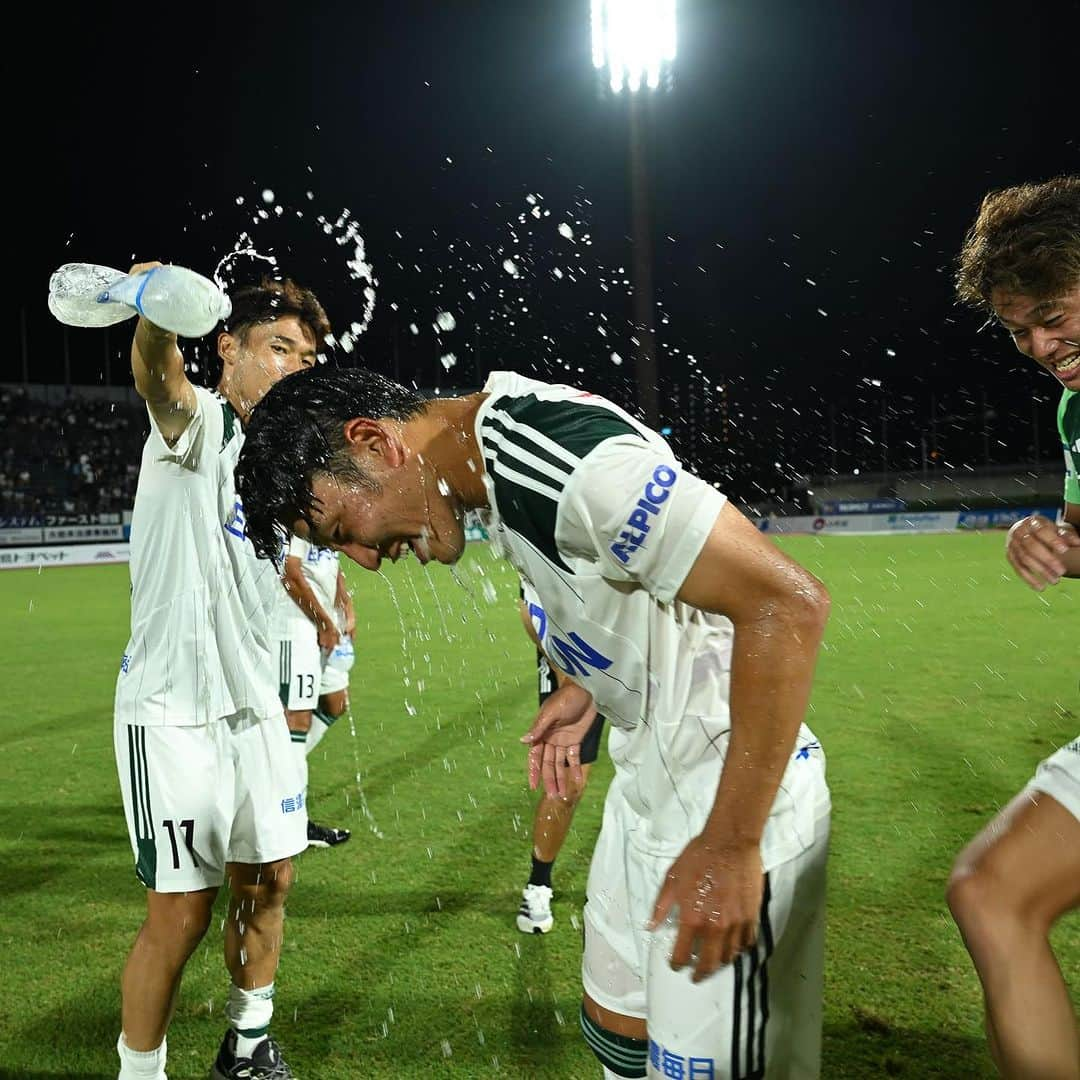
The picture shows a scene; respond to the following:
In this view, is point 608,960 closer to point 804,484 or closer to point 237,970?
point 237,970

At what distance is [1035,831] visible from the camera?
2020 mm

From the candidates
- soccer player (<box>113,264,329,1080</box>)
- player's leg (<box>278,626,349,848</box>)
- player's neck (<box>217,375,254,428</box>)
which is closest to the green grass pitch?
player's leg (<box>278,626,349,848</box>)

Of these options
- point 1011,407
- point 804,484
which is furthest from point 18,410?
point 1011,407

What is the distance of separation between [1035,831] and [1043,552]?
98 centimetres

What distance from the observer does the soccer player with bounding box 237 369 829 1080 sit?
1.50 metres

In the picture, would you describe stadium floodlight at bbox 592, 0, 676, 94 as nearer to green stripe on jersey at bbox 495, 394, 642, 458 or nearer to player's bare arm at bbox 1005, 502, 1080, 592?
player's bare arm at bbox 1005, 502, 1080, 592

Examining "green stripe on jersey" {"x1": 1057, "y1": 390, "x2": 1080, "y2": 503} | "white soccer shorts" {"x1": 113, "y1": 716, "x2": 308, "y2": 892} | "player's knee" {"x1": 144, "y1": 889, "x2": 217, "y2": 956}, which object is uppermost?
"green stripe on jersey" {"x1": 1057, "y1": 390, "x2": 1080, "y2": 503}

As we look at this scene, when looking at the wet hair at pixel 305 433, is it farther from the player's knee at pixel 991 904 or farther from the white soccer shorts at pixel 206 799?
the player's knee at pixel 991 904

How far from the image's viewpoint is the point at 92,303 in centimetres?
249

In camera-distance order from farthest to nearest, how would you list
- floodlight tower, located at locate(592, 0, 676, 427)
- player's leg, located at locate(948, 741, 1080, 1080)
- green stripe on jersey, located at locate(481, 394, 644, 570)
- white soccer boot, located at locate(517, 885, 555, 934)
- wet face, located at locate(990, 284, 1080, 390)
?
floodlight tower, located at locate(592, 0, 676, 427) → white soccer boot, located at locate(517, 885, 555, 934) → wet face, located at locate(990, 284, 1080, 390) → player's leg, located at locate(948, 741, 1080, 1080) → green stripe on jersey, located at locate(481, 394, 644, 570)

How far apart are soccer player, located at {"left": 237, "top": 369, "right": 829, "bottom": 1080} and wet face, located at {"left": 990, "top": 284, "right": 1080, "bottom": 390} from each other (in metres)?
1.33

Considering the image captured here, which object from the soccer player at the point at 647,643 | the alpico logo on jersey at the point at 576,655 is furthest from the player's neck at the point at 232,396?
the alpico logo on jersey at the point at 576,655

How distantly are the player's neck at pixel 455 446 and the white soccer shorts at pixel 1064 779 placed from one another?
140cm

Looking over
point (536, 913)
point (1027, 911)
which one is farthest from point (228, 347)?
point (1027, 911)
